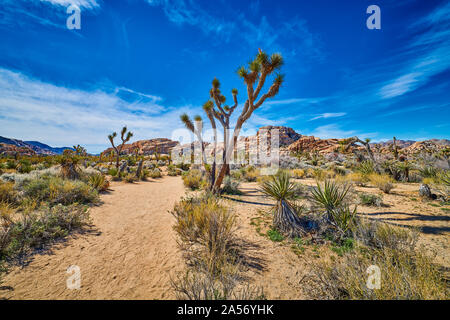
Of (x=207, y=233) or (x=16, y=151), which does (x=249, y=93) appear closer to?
(x=207, y=233)

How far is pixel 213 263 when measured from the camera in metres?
2.74

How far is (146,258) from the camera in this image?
3.52 metres

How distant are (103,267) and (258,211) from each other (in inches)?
192

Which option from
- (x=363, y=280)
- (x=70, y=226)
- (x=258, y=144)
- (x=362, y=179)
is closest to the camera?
(x=363, y=280)

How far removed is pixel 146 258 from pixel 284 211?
3719 millimetres

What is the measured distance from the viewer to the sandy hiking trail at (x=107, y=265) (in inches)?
101

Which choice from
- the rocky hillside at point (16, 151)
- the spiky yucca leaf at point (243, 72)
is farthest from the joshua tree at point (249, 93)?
the rocky hillside at point (16, 151)

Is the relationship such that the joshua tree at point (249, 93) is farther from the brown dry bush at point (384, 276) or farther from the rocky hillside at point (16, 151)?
the rocky hillside at point (16, 151)

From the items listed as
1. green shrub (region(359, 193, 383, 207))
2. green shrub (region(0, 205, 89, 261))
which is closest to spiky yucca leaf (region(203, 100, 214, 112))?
green shrub (region(0, 205, 89, 261))

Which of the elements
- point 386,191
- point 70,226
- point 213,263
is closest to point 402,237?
point 213,263

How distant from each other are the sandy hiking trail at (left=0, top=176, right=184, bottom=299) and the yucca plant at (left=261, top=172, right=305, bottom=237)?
2860 millimetres

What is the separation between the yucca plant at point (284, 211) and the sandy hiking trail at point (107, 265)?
2.86 m
